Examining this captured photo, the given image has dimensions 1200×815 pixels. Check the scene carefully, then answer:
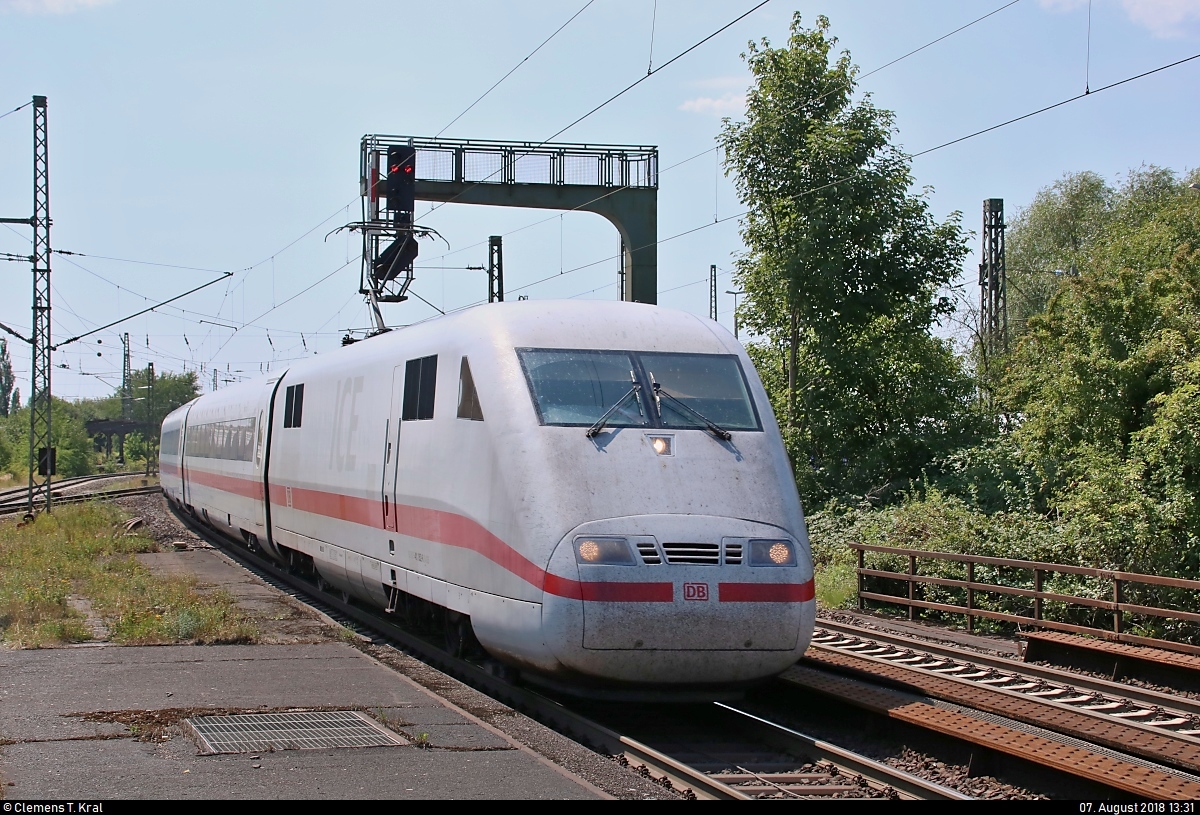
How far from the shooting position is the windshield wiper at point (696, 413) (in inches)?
377

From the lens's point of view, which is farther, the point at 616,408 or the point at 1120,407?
the point at 1120,407

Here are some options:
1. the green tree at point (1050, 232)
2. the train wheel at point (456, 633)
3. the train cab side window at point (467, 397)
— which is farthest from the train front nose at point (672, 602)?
the green tree at point (1050, 232)

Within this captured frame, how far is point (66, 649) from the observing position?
1170 cm

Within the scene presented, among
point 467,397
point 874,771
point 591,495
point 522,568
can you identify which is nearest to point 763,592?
point 591,495

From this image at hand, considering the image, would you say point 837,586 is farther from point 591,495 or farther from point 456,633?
point 591,495

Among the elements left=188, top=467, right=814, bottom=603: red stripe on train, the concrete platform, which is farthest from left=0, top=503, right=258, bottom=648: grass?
left=188, top=467, right=814, bottom=603: red stripe on train

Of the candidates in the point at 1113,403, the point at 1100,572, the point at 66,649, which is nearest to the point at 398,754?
the point at 66,649

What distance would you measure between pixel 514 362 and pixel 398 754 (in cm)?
344

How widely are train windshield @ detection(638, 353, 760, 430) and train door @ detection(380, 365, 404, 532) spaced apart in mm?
3046

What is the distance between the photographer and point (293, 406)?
691 inches

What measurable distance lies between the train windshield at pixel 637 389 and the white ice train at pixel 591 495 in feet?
0.05

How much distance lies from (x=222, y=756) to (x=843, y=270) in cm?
1948

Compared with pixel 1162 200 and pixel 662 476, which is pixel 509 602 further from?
pixel 1162 200

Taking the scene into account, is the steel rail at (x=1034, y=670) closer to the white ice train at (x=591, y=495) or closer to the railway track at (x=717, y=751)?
the railway track at (x=717, y=751)
